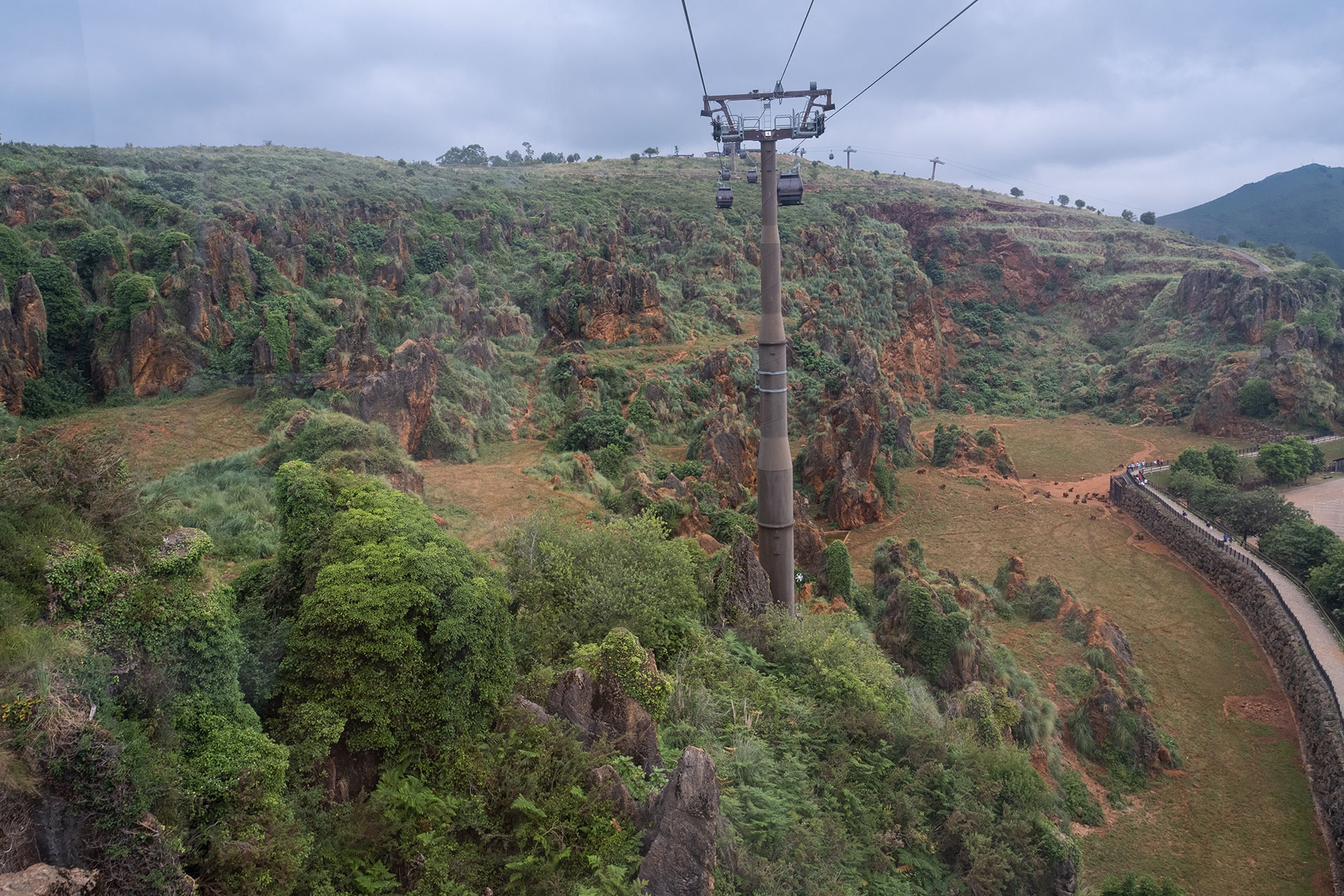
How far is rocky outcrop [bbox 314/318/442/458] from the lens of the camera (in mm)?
24688

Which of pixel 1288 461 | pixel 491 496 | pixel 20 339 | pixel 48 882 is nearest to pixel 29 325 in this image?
pixel 20 339

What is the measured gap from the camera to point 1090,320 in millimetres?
61656

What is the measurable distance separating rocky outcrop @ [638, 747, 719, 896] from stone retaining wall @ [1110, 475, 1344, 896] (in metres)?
14.8

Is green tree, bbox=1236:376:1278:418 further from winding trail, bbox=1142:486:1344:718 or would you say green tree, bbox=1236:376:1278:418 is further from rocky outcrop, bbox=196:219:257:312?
rocky outcrop, bbox=196:219:257:312

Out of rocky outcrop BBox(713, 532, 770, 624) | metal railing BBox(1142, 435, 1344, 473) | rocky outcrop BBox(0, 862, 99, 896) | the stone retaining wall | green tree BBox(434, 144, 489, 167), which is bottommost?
the stone retaining wall

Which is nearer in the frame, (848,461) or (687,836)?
(687,836)

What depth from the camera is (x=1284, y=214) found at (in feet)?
396

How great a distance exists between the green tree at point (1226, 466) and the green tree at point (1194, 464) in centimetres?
29

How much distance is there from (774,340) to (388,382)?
16.5 meters

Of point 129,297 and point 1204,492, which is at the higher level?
point 129,297

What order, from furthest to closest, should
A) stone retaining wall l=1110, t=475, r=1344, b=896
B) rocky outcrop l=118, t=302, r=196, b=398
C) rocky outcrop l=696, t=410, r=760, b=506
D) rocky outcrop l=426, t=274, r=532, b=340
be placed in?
1. rocky outcrop l=426, t=274, r=532, b=340
2. rocky outcrop l=696, t=410, r=760, b=506
3. rocky outcrop l=118, t=302, r=196, b=398
4. stone retaining wall l=1110, t=475, r=1344, b=896

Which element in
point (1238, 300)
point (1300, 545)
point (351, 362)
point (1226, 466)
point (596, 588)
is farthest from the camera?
point (1238, 300)

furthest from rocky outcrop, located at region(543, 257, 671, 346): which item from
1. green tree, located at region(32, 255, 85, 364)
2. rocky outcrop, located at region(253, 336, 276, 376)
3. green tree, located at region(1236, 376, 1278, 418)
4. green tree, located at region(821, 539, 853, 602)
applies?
green tree, located at region(1236, 376, 1278, 418)

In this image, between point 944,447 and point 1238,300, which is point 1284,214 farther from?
point 944,447
